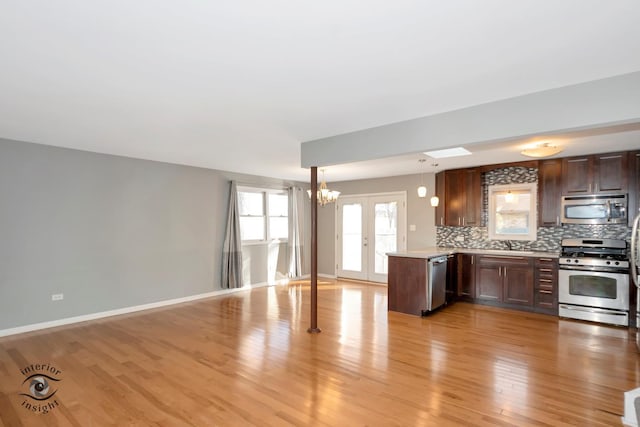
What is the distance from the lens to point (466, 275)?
20.0 feet

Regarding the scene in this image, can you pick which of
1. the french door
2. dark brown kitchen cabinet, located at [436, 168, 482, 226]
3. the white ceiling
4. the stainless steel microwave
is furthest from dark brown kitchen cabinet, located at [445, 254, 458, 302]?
the white ceiling

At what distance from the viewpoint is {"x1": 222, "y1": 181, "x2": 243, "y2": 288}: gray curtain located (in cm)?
677

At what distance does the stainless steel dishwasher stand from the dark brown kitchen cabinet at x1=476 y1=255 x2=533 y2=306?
0.75 metres

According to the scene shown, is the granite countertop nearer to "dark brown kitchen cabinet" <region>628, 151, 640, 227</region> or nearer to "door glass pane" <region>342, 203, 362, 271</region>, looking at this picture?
"dark brown kitchen cabinet" <region>628, 151, 640, 227</region>

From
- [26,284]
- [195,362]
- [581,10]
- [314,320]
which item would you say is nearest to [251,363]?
[195,362]

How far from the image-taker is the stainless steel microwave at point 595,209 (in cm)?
508

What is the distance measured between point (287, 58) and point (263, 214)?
18.7 ft

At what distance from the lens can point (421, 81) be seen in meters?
2.66

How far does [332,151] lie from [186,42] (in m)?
2.49

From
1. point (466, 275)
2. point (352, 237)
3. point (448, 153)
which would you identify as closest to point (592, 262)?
point (466, 275)

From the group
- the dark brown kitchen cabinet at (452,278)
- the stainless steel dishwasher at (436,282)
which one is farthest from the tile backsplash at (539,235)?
the stainless steel dishwasher at (436,282)

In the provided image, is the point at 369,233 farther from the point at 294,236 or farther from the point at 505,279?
the point at 505,279

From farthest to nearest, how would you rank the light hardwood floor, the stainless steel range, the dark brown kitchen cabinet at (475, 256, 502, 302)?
the dark brown kitchen cabinet at (475, 256, 502, 302)
the stainless steel range
the light hardwood floor
